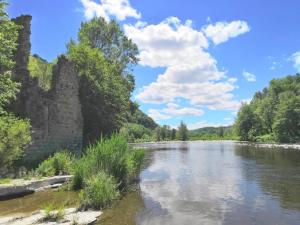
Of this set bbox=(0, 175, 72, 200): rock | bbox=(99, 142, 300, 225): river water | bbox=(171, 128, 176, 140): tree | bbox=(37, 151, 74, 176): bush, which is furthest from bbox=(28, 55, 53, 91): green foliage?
bbox=(171, 128, 176, 140): tree

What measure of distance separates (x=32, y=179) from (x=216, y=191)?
8456mm

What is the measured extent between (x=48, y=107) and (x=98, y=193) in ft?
41.1

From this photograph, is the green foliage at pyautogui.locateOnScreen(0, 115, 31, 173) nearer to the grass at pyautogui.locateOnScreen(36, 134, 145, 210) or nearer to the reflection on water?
the grass at pyautogui.locateOnScreen(36, 134, 145, 210)

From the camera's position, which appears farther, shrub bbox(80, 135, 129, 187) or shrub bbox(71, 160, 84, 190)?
shrub bbox(71, 160, 84, 190)

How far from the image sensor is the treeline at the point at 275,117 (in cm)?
7369

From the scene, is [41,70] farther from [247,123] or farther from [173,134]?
[173,134]

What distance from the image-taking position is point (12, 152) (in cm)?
1702

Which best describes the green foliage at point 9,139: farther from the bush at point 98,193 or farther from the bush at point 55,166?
the bush at point 98,193

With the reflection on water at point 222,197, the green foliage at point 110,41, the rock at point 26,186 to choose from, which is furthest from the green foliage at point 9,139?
the green foliage at point 110,41

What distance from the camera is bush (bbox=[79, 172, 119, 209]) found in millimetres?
13266

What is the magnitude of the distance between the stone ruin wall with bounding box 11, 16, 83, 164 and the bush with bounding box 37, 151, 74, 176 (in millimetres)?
2051

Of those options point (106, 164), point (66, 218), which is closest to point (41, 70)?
point (106, 164)

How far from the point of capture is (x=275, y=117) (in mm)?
85125

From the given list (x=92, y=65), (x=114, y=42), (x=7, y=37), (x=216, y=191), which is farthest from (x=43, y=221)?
(x=114, y=42)
